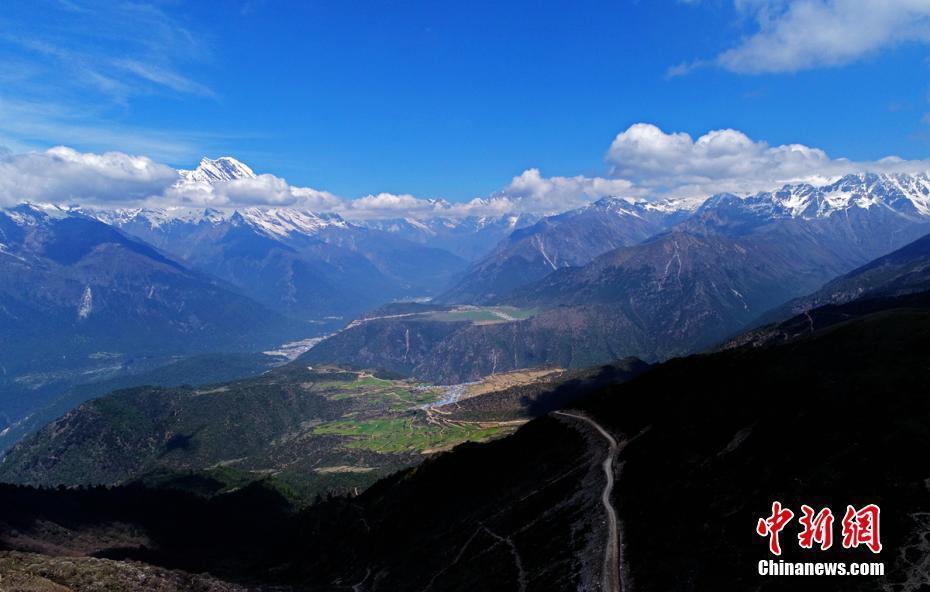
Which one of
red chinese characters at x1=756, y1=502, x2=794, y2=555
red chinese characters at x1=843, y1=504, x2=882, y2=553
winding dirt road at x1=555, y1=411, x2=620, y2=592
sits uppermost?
red chinese characters at x1=843, y1=504, x2=882, y2=553

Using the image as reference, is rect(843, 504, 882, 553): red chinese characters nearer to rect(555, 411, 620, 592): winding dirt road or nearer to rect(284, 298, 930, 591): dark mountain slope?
rect(284, 298, 930, 591): dark mountain slope

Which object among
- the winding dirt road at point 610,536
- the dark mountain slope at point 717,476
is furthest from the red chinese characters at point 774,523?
the winding dirt road at point 610,536

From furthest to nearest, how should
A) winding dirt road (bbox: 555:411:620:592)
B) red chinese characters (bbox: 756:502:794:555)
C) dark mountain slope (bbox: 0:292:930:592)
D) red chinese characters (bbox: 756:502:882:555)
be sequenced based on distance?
winding dirt road (bbox: 555:411:620:592) → dark mountain slope (bbox: 0:292:930:592) → red chinese characters (bbox: 756:502:794:555) → red chinese characters (bbox: 756:502:882:555)

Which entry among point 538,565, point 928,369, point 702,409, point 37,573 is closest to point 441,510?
point 538,565

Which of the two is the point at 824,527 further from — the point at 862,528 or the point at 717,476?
the point at 717,476

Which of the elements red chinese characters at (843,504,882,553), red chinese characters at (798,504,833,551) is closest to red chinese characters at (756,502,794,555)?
red chinese characters at (798,504,833,551)

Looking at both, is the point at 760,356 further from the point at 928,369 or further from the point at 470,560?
the point at 470,560
